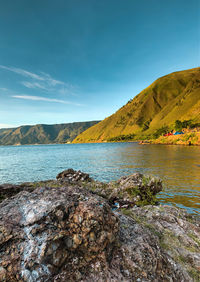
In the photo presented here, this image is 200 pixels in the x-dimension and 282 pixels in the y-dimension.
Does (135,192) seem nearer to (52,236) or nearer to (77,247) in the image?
(77,247)

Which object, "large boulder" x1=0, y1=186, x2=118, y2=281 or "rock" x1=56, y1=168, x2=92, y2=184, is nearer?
"large boulder" x1=0, y1=186, x2=118, y2=281

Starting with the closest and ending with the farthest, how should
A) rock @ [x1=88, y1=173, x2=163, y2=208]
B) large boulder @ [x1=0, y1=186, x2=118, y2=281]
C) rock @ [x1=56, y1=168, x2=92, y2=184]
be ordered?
1. large boulder @ [x1=0, y1=186, x2=118, y2=281]
2. rock @ [x1=88, y1=173, x2=163, y2=208]
3. rock @ [x1=56, y1=168, x2=92, y2=184]

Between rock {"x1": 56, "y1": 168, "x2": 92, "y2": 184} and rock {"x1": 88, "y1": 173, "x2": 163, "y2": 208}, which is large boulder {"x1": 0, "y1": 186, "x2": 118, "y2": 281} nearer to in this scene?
rock {"x1": 88, "y1": 173, "x2": 163, "y2": 208}

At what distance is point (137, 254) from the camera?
9.73 ft

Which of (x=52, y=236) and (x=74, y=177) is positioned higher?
(x=52, y=236)

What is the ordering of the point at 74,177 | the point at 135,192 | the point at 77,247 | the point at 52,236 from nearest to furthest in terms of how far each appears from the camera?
the point at 52,236, the point at 77,247, the point at 135,192, the point at 74,177

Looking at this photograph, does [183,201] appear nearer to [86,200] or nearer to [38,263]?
[86,200]

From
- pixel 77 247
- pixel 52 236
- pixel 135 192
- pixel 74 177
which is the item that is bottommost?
pixel 74 177

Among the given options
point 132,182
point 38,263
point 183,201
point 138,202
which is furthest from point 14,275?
point 183,201

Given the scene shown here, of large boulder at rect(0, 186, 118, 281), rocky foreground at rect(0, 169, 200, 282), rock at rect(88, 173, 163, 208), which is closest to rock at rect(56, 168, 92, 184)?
rock at rect(88, 173, 163, 208)

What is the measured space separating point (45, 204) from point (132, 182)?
24.9 ft

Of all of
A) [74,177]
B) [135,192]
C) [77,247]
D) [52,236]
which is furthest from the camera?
[74,177]

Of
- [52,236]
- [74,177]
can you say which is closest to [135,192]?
[74,177]

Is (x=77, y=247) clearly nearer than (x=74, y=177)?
Yes
